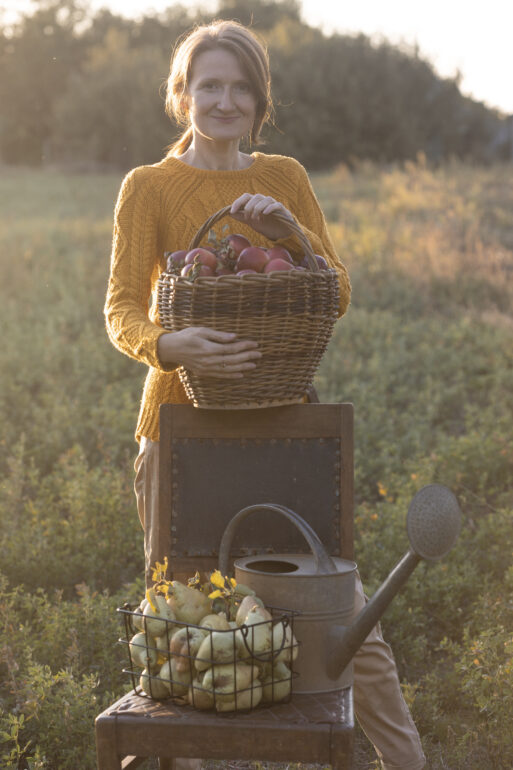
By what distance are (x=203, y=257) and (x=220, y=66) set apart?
653 millimetres

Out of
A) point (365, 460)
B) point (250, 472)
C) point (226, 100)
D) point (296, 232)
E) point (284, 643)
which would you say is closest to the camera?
point (284, 643)

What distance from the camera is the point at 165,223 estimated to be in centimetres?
246

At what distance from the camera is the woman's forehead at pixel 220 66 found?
2336 mm

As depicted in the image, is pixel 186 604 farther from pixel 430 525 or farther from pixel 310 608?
pixel 430 525

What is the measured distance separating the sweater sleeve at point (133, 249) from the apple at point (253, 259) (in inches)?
14.9

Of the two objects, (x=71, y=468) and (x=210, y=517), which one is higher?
(x=210, y=517)

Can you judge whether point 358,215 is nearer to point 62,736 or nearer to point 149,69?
point 62,736

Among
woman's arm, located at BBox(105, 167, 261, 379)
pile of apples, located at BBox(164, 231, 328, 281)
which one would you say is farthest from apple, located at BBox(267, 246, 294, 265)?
woman's arm, located at BBox(105, 167, 261, 379)

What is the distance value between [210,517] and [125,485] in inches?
115

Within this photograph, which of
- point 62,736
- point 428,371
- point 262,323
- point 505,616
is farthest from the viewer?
point 428,371

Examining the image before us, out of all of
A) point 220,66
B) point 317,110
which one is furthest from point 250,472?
point 317,110

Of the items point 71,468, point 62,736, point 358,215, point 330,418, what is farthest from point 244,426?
point 358,215

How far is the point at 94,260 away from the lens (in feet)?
35.0

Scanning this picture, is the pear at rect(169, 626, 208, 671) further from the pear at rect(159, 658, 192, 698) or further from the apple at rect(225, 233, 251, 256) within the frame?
the apple at rect(225, 233, 251, 256)
